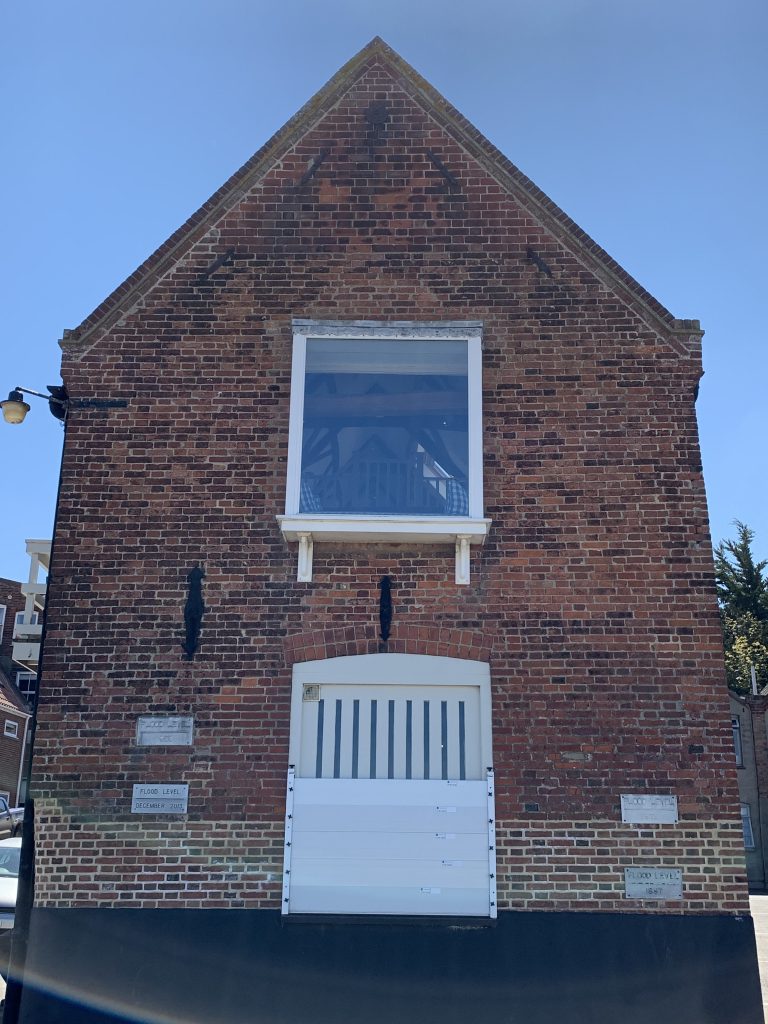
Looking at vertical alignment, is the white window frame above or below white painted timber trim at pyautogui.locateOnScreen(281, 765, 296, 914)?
above

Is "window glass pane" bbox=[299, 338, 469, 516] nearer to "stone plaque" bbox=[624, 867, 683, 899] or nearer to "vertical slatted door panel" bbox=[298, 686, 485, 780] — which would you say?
"vertical slatted door panel" bbox=[298, 686, 485, 780]

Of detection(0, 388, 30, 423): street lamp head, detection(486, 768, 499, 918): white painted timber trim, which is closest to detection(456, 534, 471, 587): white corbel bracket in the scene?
detection(486, 768, 499, 918): white painted timber trim

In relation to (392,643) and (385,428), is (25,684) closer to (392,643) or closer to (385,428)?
(385,428)

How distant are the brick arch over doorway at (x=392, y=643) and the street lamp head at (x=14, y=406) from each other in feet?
12.7

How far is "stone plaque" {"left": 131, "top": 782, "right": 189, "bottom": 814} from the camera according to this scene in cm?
834

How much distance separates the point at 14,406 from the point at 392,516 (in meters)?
4.21

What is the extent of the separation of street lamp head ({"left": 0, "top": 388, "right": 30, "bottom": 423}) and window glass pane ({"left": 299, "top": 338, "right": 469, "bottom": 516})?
9.89 feet

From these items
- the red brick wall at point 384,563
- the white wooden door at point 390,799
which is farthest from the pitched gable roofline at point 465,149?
the white wooden door at point 390,799

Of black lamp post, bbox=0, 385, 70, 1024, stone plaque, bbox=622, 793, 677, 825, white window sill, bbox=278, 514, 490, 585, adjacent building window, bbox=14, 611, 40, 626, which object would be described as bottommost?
black lamp post, bbox=0, 385, 70, 1024

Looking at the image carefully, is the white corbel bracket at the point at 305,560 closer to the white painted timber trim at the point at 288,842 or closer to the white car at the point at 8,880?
the white painted timber trim at the point at 288,842

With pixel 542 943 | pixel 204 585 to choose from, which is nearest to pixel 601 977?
pixel 542 943

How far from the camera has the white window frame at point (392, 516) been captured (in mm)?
8797

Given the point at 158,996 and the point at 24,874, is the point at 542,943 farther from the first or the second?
the point at 24,874

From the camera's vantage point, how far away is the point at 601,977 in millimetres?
7852
